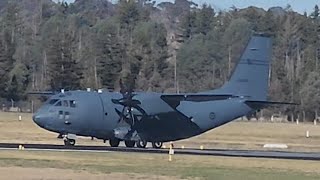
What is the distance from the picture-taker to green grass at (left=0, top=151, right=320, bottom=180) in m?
40.5

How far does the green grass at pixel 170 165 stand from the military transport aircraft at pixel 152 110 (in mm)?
8587

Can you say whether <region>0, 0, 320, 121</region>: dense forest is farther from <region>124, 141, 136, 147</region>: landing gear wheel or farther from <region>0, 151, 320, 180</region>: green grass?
<region>0, 151, 320, 180</region>: green grass

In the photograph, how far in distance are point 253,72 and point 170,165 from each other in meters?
23.3

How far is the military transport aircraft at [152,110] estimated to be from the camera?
58.8 metres

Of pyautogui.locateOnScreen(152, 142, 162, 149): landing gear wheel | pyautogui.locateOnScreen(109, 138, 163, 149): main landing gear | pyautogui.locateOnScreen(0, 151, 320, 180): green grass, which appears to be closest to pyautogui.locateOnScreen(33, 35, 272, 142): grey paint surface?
pyautogui.locateOnScreen(109, 138, 163, 149): main landing gear

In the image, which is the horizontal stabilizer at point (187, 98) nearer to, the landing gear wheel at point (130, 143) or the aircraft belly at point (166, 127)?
the aircraft belly at point (166, 127)

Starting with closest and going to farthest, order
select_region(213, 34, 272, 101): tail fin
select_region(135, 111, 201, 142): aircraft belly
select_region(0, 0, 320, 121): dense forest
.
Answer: select_region(135, 111, 201, 142): aircraft belly < select_region(213, 34, 272, 101): tail fin < select_region(0, 0, 320, 121): dense forest

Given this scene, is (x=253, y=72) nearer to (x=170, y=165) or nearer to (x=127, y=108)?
(x=127, y=108)

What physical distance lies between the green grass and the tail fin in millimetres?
16987

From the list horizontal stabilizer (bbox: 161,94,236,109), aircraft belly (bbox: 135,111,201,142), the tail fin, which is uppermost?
the tail fin

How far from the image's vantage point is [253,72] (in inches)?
2628

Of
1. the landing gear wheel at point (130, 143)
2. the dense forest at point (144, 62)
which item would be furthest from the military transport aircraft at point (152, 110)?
the dense forest at point (144, 62)

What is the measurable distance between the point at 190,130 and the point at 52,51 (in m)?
79.0

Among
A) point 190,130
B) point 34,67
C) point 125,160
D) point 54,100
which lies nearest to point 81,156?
point 125,160
